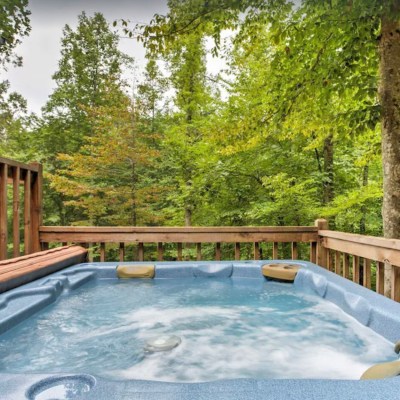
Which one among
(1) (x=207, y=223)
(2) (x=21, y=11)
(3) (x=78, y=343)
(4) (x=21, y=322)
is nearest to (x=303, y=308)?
(3) (x=78, y=343)

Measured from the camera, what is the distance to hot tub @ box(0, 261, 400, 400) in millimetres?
835

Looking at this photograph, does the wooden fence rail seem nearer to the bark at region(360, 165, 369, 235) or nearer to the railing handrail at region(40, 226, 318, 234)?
the railing handrail at region(40, 226, 318, 234)

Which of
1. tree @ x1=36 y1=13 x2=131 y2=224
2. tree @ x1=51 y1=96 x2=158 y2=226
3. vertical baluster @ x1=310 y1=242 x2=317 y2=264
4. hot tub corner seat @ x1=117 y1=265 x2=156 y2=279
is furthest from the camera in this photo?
tree @ x1=36 y1=13 x2=131 y2=224

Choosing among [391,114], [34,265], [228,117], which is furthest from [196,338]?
[228,117]

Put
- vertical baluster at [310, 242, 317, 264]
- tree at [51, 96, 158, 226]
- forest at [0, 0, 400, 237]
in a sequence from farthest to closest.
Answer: tree at [51, 96, 158, 226]
vertical baluster at [310, 242, 317, 264]
forest at [0, 0, 400, 237]

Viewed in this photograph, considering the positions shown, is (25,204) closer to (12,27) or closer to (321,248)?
(321,248)

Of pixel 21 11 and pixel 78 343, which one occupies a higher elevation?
pixel 21 11

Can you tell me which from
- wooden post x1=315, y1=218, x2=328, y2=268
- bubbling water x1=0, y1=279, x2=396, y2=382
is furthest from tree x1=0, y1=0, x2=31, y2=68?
wooden post x1=315, y1=218, x2=328, y2=268

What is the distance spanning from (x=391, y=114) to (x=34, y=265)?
120 inches

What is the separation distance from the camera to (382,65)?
2.75 metres

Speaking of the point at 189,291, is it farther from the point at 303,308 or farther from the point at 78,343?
the point at 78,343

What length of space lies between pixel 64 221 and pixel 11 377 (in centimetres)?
983

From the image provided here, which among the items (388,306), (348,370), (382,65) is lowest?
(348,370)

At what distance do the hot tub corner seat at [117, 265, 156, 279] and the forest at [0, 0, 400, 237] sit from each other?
205cm
